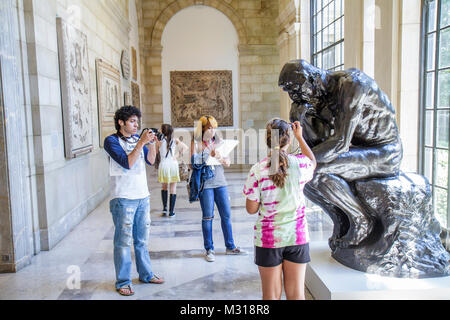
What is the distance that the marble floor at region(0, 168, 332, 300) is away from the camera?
11.1 feet

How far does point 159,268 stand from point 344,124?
2.31m

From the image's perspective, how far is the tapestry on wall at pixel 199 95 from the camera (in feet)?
45.3

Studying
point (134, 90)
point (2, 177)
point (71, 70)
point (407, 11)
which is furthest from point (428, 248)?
point (134, 90)

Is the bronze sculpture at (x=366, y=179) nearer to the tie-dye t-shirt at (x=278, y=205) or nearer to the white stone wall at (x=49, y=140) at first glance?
the tie-dye t-shirt at (x=278, y=205)

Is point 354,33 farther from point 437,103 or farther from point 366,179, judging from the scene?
point 366,179

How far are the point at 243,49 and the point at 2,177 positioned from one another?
10.9m

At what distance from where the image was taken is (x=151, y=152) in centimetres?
336

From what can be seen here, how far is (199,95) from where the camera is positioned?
13.9m

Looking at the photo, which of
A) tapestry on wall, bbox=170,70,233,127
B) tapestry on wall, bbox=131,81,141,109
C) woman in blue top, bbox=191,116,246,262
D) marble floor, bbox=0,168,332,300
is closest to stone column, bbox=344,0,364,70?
marble floor, bbox=0,168,332,300

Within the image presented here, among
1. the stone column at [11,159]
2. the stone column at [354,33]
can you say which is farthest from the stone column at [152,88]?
the stone column at [11,159]

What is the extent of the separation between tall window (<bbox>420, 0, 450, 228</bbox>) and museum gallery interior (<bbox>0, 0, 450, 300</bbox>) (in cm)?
2

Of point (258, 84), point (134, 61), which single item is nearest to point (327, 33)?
point (258, 84)

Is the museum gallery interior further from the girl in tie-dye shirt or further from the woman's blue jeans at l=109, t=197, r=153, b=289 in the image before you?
the girl in tie-dye shirt
